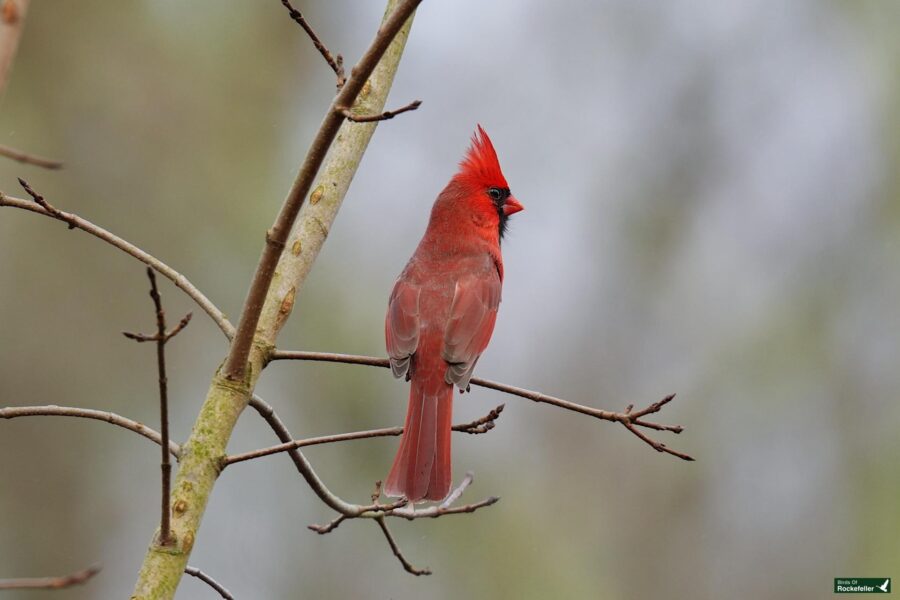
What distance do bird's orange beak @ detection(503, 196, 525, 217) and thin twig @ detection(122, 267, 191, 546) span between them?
2893 mm

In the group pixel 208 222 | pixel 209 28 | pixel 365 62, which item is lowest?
pixel 365 62

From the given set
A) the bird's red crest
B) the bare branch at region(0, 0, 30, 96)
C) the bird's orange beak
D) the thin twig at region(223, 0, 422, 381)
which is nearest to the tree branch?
the thin twig at region(223, 0, 422, 381)

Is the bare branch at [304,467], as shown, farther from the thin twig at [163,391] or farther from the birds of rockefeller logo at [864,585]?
the birds of rockefeller logo at [864,585]

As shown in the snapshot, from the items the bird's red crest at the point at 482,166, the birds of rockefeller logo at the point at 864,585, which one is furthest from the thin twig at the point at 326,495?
the birds of rockefeller logo at the point at 864,585

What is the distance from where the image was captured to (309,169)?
2326 mm

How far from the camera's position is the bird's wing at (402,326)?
405 centimetres

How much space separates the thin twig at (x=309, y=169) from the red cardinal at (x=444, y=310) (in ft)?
3.73

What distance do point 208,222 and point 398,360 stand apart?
17.0 ft

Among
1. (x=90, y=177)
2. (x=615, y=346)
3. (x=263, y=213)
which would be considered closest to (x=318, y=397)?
(x=263, y=213)

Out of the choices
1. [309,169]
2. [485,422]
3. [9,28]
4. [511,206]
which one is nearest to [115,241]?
[309,169]

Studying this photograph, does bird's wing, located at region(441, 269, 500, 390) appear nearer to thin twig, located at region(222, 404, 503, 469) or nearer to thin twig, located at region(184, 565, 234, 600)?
thin twig, located at region(222, 404, 503, 469)

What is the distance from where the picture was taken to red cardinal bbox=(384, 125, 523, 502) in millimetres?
3646

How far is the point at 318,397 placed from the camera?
8.53 m

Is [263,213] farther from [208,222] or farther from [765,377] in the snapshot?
[765,377]
